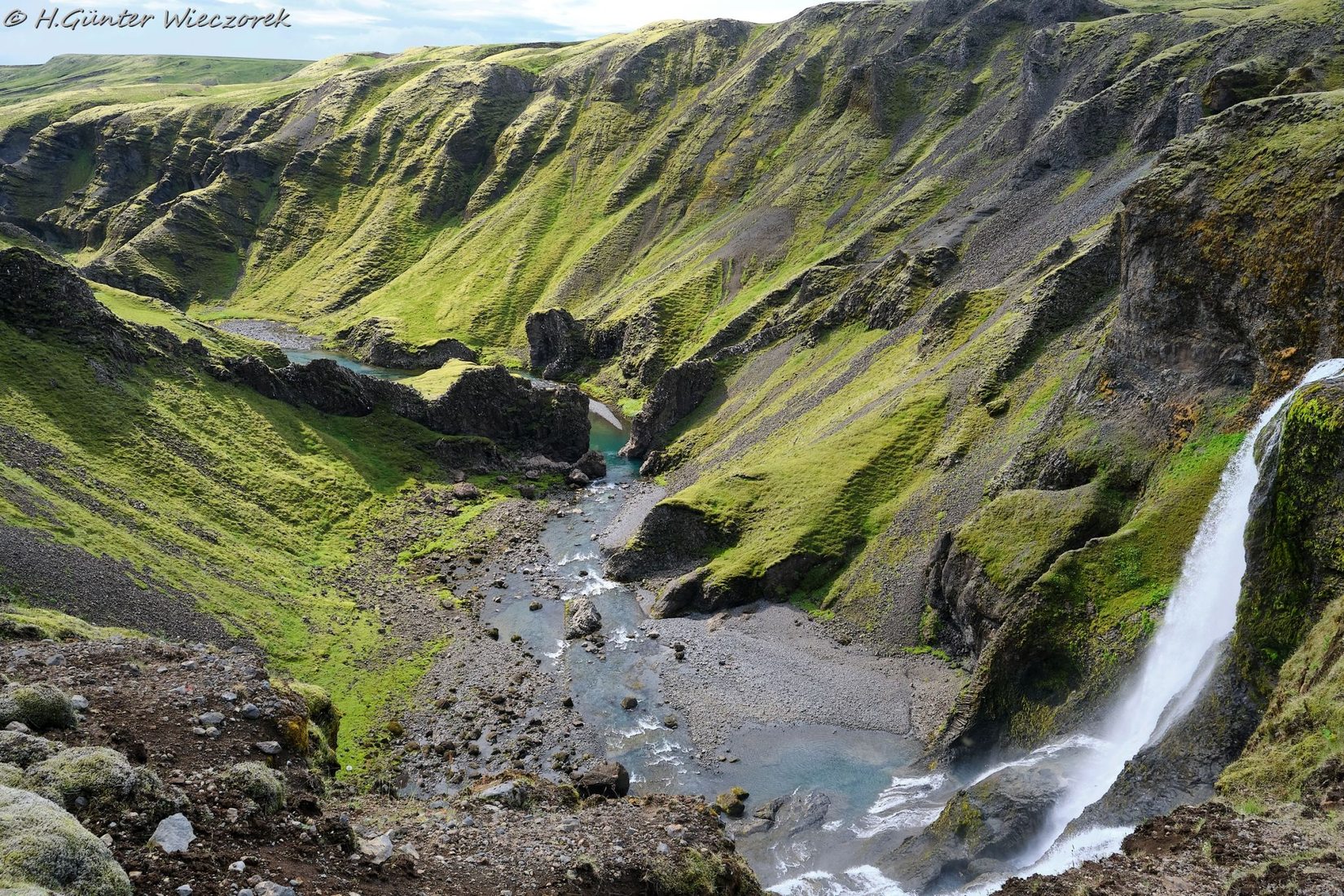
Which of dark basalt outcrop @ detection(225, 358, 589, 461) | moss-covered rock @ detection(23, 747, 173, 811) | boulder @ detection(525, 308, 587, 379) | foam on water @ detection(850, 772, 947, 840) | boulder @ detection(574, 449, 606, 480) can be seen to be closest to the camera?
moss-covered rock @ detection(23, 747, 173, 811)

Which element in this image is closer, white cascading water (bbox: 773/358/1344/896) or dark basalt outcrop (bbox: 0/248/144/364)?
white cascading water (bbox: 773/358/1344/896)

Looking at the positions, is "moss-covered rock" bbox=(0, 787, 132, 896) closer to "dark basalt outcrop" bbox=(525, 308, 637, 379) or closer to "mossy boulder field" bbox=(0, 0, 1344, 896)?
"mossy boulder field" bbox=(0, 0, 1344, 896)

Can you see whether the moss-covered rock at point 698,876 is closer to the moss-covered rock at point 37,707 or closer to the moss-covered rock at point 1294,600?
the moss-covered rock at point 1294,600

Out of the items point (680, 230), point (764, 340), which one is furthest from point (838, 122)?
point (764, 340)

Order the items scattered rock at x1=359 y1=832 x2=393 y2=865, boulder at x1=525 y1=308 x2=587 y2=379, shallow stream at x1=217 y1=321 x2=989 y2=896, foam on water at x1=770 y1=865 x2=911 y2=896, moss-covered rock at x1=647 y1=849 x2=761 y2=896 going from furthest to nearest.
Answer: boulder at x1=525 y1=308 x2=587 y2=379, shallow stream at x1=217 y1=321 x2=989 y2=896, foam on water at x1=770 y1=865 x2=911 y2=896, moss-covered rock at x1=647 y1=849 x2=761 y2=896, scattered rock at x1=359 y1=832 x2=393 y2=865

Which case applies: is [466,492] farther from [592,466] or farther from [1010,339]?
[1010,339]

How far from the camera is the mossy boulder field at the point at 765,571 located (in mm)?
26672

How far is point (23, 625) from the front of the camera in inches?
1444

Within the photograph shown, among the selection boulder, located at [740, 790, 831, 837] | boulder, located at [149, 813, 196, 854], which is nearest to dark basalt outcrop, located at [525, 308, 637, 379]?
boulder, located at [740, 790, 831, 837]

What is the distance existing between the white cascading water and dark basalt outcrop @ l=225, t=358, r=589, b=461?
71.8m

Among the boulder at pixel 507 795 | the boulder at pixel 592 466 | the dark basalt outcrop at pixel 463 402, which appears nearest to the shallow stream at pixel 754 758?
the boulder at pixel 507 795

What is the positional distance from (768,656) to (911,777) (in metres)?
15.0

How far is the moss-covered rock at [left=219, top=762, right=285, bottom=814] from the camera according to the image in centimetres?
2345

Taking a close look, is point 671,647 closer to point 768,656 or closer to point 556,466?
point 768,656
